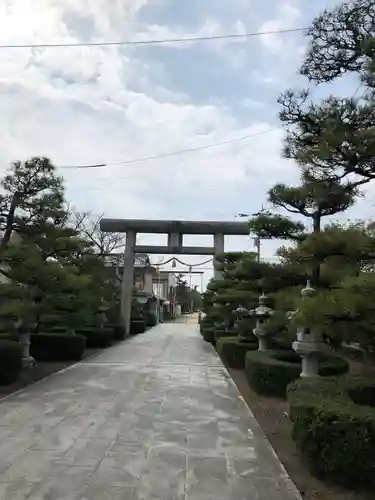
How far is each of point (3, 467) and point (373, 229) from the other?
3.55 metres

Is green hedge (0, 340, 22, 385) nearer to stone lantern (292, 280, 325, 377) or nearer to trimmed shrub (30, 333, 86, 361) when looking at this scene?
trimmed shrub (30, 333, 86, 361)

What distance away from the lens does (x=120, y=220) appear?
22375mm

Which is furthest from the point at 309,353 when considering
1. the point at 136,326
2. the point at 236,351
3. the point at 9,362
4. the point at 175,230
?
the point at 136,326

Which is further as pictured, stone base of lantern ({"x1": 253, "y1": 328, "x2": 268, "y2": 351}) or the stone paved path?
stone base of lantern ({"x1": 253, "y1": 328, "x2": 268, "y2": 351})

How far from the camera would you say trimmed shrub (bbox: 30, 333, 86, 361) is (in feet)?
40.5

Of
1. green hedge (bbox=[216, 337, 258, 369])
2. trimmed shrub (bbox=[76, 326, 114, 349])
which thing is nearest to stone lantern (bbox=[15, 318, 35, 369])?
green hedge (bbox=[216, 337, 258, 369])

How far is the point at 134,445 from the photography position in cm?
495

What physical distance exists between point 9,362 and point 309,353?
14.8ft

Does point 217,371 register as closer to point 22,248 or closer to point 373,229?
point 22,248

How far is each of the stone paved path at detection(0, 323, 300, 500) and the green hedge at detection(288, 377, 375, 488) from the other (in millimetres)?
320

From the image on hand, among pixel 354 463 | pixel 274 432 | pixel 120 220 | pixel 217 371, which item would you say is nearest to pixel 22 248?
pixel 217 371

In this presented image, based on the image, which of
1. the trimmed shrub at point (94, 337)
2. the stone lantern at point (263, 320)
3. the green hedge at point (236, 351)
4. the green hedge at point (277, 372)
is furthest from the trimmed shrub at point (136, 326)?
the green hedge at point (277, 372)

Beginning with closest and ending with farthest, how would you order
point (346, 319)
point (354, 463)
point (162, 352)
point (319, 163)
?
point (354, 463) → point (346, 319) → point (319, 163) → point (162, 352)

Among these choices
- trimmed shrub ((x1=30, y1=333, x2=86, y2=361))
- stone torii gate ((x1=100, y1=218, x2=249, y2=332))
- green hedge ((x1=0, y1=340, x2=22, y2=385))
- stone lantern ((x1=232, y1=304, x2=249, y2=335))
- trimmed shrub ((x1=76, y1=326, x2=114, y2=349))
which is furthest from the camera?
stone torii gate ((x1=100, y1=218, x2=249, y2=332))
